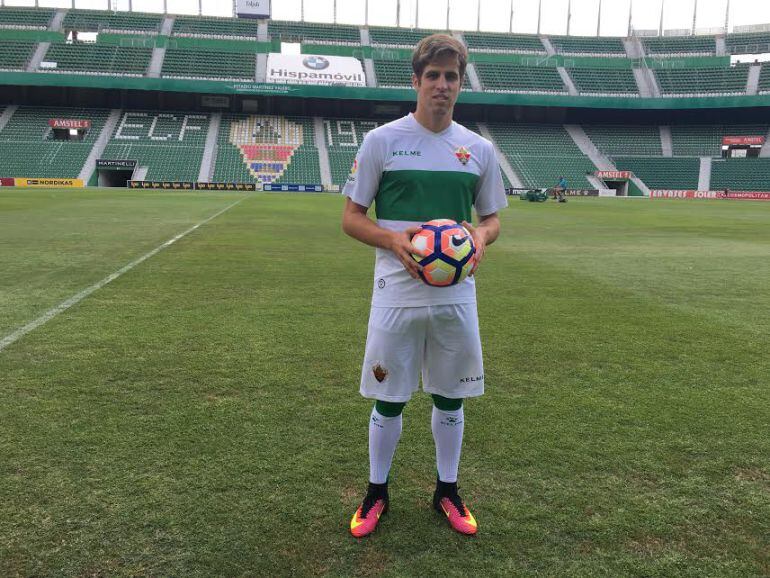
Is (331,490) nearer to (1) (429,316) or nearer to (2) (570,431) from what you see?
(1) (429,316)

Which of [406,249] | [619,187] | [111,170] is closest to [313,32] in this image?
[111,170]

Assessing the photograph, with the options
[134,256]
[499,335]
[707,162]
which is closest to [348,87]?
[707,162]

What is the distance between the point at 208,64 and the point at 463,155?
5568 centimetres

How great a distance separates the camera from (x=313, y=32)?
58.3 meters

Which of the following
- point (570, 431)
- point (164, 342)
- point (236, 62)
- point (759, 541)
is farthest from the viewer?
point (236, 62)

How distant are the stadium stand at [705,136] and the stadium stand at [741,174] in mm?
2137

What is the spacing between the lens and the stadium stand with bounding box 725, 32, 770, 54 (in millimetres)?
54219

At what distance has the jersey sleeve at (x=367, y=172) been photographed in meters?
2.62

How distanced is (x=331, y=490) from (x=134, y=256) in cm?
845

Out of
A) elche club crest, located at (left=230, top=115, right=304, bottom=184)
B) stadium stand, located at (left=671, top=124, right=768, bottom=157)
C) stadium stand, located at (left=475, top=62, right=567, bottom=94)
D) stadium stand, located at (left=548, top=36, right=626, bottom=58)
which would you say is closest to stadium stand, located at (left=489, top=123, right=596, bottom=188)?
stadium stand, located at (left=475, top=62, right=567, bottom=94)

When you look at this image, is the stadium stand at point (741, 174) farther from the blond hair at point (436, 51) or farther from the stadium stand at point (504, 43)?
the blond hair at point (436, 51)

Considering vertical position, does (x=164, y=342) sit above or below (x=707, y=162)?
below

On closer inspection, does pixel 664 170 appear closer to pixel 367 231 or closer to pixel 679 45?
pixel 679 45

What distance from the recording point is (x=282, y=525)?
2.67m
